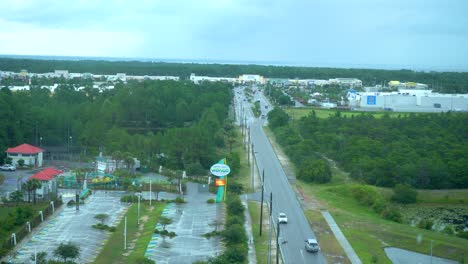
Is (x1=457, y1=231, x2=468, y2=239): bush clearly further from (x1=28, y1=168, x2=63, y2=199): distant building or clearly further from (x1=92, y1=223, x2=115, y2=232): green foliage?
(x1=28, y1=168, x2=63, y2=199): distant building

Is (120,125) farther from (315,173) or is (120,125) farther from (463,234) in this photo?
(463,234)

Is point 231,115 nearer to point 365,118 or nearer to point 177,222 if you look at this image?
point 365,118

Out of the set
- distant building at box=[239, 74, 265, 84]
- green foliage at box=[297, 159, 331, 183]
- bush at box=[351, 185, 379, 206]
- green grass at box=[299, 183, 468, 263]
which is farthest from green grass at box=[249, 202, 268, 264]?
distant building at box=[239, 74, 265, 84]

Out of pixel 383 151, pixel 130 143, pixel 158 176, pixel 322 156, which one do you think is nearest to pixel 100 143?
pixel 130 143

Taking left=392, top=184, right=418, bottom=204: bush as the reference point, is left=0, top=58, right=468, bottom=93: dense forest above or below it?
above

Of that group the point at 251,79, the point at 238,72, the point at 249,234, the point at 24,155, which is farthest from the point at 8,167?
the point at 238,72

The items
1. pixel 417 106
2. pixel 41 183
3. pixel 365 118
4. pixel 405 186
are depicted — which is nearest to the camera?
pixel 41 183
